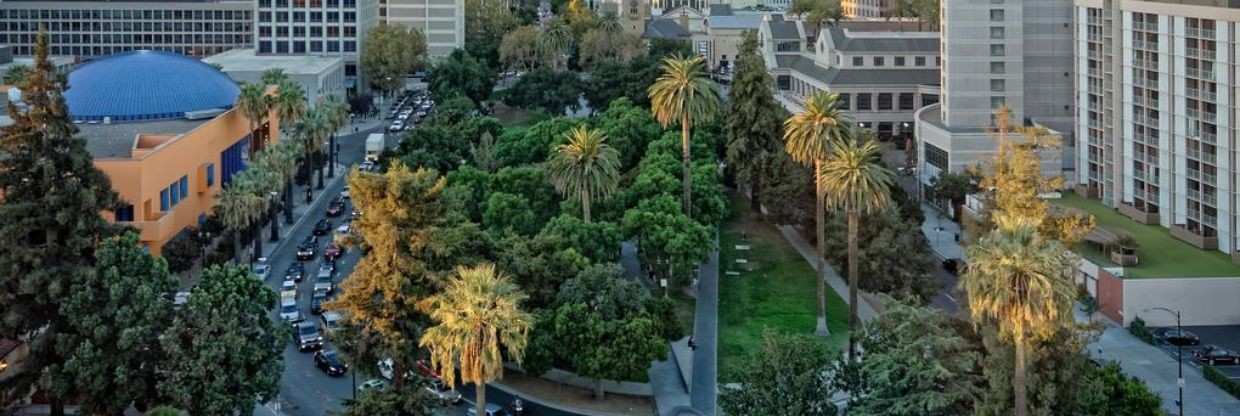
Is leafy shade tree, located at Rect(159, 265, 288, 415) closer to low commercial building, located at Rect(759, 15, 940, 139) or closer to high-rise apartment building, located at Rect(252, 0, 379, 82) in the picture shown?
low commercial building, located at Rect(759, 15, 940, 139)

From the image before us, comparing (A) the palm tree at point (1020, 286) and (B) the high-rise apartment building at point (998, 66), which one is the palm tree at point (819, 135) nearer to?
(A) the palm tree at point (1020, 286)

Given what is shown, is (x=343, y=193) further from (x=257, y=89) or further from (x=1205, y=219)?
(x=1205, y=219)

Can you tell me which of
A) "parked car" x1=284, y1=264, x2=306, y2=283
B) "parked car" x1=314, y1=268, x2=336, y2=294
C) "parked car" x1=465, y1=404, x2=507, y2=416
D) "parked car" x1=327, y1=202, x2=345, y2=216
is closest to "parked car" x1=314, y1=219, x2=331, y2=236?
"parked car" x1=327, y1=202, x2=345, y2=216

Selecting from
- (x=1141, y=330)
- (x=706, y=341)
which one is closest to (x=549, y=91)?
(x=706, y=341)

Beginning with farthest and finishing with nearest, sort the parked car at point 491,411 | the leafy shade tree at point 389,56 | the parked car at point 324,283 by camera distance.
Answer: the leafy shade tree at point 389,56 → the parked car at point 324,283 → the parked car at point 491,411

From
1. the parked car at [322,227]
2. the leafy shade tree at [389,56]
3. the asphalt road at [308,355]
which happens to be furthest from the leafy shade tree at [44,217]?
the leafy shade tree at [389,56]

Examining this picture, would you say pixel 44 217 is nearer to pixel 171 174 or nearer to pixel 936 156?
pixel 171 174
